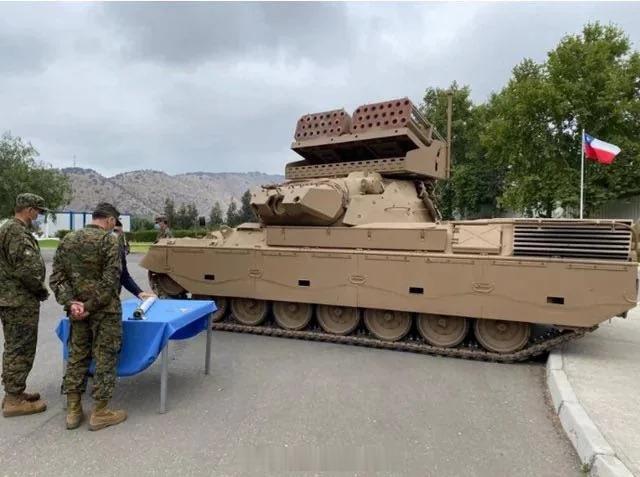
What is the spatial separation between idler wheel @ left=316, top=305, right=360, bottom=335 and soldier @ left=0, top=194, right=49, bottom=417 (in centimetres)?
435

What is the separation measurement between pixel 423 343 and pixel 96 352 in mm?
4697

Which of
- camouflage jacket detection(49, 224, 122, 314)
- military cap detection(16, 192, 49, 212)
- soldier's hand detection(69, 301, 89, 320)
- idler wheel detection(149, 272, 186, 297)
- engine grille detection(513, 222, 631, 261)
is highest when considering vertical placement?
military cap detection(16, 192, 49, 212)

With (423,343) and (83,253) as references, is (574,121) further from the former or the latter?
(83,253)

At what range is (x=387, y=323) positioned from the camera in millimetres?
7637

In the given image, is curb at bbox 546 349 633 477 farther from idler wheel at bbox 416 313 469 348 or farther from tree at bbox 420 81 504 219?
tree at bbox 420 81 504 219

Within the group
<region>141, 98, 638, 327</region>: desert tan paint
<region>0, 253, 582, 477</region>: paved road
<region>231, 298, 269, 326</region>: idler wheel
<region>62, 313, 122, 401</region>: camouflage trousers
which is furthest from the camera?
<region>231, 298, 269, 326</region>: idler wheel

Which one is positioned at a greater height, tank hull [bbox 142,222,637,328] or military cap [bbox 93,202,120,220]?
military cap [bbox 93,202,120,220]

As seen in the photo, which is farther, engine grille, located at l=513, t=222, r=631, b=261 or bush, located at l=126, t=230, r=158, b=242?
bush, located at l=126, t=230, r=158, b=242

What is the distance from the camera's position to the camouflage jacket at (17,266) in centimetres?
442

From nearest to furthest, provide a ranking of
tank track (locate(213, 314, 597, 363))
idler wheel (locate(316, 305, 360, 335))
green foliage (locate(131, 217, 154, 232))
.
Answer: tank track (locate(213, 314, 597, 363)) < idler wheel (locate(316, 305, 360, 335)) < green foliage (locate(131, 217, 154, 232))

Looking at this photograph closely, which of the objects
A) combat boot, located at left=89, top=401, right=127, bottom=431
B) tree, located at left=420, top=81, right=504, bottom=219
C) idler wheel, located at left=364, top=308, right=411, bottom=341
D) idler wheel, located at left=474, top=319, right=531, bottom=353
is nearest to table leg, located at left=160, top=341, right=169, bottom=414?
combat boot, located at left=89, top=401, right=127, bottom=431

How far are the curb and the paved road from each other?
0.35ft

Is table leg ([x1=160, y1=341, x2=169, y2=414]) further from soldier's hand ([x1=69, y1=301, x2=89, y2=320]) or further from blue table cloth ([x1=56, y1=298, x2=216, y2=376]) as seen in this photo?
soldier's hand ([x1=69, y1=301, x2=89, y2=320])

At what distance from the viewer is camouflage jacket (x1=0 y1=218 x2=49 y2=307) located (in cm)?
442
